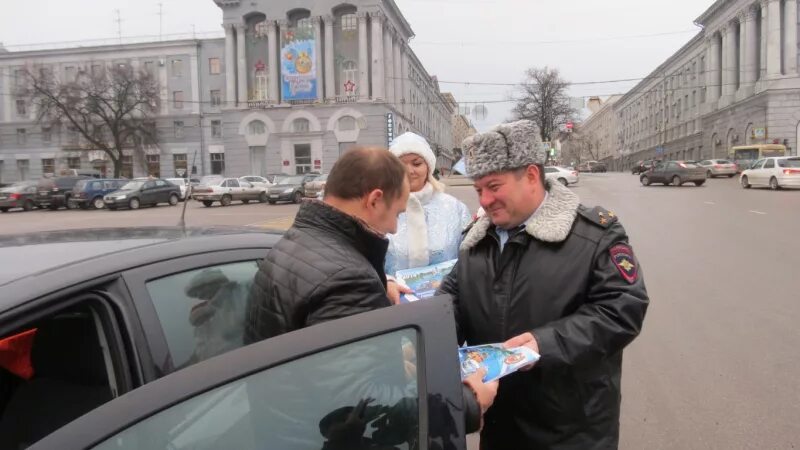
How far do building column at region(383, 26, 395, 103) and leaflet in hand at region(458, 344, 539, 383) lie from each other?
5539 centimetres

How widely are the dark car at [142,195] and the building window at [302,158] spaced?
23192 mm

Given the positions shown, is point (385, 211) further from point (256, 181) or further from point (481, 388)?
point (256, 181)

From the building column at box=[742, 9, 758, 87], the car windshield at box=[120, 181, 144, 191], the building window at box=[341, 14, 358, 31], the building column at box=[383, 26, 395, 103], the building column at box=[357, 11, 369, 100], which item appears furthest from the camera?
the building column at box=[383, 26, 395, 103]

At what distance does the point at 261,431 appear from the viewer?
4.03ft

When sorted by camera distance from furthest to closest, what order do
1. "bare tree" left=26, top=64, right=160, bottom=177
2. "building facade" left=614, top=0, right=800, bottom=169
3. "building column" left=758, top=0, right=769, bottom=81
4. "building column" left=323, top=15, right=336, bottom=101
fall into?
"building column" left=323, top=15, right=336, bottom=101 < "building column" left=758, top=0, right=769, bottom=81 < "building facade" left=614, top=0, right=800, bottom=169 < "bare tree" left=26, top=64, right=160, bottom=177

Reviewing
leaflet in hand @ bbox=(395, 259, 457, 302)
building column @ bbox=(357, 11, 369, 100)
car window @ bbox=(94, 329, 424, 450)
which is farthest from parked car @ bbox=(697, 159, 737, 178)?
car window @ bbox=(94, 329, 424, 450)

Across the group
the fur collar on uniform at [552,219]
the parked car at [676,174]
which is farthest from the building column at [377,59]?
the fur collar on uniform at [552,219]

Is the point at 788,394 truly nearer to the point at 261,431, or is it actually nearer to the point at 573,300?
the point at 573,300

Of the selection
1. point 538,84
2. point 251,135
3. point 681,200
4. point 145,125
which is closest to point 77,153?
point 145,125

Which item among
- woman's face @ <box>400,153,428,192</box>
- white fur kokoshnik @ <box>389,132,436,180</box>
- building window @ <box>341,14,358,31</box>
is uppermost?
building window @ <box>341,14,358,31</box>

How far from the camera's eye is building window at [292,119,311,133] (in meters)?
54.5

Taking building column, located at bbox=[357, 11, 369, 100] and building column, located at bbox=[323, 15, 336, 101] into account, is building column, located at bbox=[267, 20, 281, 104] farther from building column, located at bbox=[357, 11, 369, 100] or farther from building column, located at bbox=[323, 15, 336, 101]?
building column, located at bbox=[357, 11, 369, 100]

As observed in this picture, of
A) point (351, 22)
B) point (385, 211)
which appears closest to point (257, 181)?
point (351, 22)

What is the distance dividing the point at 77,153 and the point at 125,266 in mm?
68325
